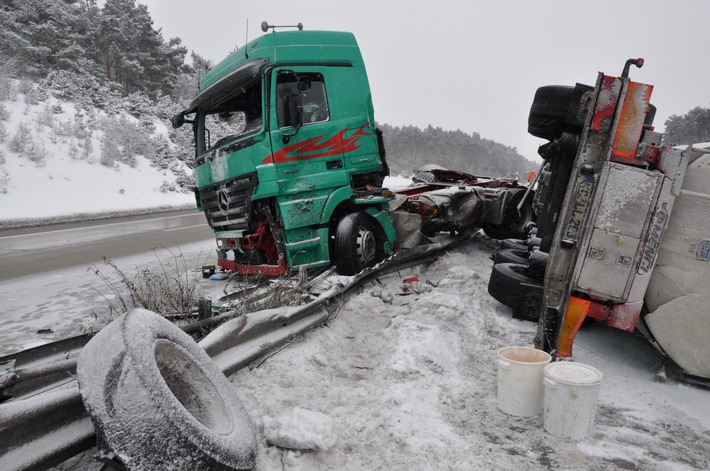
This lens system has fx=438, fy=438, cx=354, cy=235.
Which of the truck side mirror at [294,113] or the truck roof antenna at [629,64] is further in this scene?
the truck side mirror at [294,113]

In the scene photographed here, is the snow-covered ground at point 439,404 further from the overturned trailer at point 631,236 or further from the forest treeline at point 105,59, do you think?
the forest treeline at point 105,59

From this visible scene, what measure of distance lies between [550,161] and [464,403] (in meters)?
2.94

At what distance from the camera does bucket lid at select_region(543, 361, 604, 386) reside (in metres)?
2.26

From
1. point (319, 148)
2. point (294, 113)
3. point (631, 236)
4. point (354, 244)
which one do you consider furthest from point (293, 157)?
point (631, 236)

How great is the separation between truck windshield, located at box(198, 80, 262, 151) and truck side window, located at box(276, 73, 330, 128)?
0.95 feet

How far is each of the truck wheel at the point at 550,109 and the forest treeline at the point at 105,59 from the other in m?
20.6

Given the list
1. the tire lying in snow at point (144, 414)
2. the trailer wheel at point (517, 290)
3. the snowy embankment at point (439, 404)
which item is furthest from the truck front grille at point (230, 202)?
the tire lying in snow at point (144, 414)

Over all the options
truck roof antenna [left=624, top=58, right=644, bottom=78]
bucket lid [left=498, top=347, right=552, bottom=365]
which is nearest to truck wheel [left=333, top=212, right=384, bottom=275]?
bucket lid [left=498, top=347, right=552, bottom=365]

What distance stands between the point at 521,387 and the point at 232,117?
191 inches

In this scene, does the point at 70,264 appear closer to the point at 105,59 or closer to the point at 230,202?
the point at 230,202

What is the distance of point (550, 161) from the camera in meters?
4.49

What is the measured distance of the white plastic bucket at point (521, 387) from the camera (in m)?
2.45

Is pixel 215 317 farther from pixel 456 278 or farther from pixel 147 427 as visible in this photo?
pixel 456 278

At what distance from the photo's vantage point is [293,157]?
16.3 ft
